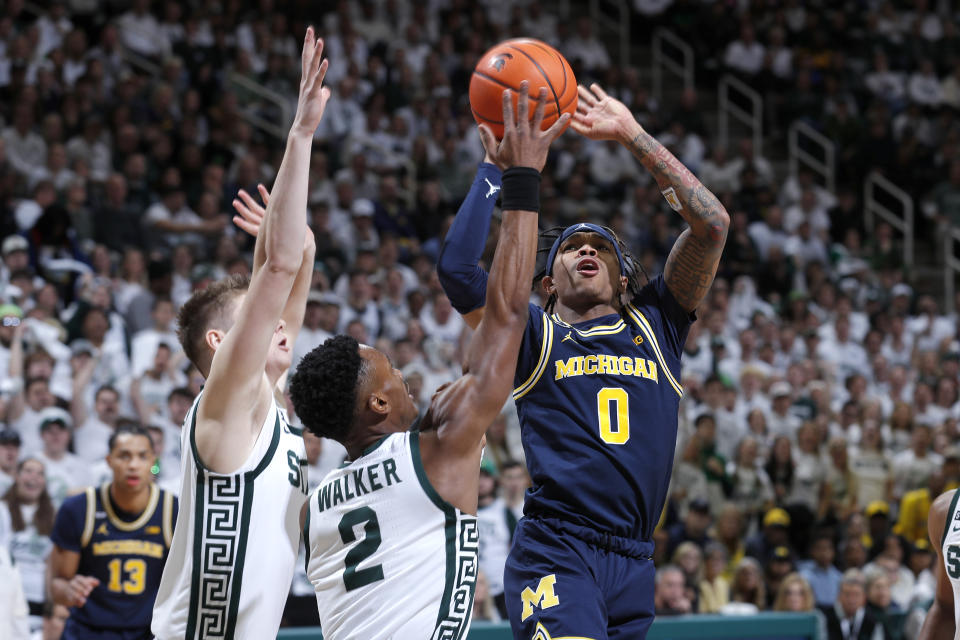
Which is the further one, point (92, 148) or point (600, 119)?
point (92, 148)

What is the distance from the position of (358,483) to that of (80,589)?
3.49 meters

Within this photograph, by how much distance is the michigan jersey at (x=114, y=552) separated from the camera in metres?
6.65

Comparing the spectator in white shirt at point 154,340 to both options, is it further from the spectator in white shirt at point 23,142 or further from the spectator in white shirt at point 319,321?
the spectator in white shirt at point 23,142

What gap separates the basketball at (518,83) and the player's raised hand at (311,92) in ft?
2.41

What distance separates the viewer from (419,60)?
16750 mm

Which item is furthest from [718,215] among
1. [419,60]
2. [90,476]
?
[419,60]

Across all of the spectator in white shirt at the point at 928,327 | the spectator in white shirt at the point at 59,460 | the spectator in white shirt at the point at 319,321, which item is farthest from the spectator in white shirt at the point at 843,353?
the spectator in white shirt at the point at 59,460

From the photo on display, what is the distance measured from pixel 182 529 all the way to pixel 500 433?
786 centimetres

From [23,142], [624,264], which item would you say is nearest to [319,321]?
[23,142]

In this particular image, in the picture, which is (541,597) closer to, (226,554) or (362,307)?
(226,554)

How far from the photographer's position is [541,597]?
4.28 m

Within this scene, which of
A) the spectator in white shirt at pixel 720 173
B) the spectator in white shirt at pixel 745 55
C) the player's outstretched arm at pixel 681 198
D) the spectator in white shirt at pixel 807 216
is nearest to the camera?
the player's outstretched arm at pixel 681 198

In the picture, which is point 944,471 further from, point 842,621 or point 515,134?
point 515,134

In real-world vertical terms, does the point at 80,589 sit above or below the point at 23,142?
below
